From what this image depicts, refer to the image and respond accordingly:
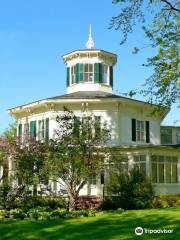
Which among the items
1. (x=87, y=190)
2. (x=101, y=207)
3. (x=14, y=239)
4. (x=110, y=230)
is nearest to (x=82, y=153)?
(x=101, y=207)

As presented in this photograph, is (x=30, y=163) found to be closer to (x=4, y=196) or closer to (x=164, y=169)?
(x=4, y=196)

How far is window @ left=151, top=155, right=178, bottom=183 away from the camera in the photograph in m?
34.4

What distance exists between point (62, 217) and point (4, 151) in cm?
909

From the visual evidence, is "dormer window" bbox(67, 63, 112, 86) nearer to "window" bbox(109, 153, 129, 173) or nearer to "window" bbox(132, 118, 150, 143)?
"window" bbox(132, 118, 150, 143)

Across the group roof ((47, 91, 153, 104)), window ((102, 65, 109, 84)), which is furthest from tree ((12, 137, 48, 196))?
window ((102, 65, 109, 84))

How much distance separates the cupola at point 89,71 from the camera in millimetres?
40094

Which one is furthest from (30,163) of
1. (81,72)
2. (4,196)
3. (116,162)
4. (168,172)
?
(81,72)

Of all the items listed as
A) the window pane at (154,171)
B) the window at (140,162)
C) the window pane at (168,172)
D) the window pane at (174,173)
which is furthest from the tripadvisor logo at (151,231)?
the window pane at (174,173)

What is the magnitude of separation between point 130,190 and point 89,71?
46.9 ft

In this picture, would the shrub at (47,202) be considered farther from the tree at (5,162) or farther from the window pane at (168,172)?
the window pane at (168,172)

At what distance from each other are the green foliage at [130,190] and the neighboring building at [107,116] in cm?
305

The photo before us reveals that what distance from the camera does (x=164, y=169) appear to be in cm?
3500

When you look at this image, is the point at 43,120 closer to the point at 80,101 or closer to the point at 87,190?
the point at 80,101

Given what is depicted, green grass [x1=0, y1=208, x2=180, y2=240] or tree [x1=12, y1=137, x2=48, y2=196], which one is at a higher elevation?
tree [x1=12, y1=137, x2=48, y2=196]
